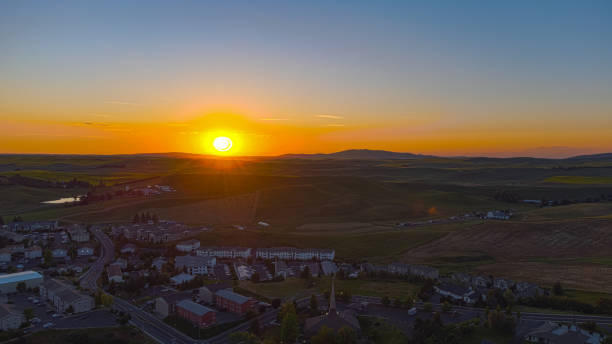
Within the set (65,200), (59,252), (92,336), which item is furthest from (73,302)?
(65,200)

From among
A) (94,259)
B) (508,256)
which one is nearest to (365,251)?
(508,256)

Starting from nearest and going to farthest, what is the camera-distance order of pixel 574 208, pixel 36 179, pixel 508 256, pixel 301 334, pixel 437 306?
pixel 301 334 < pixel 437 306 < pixel 508 256 < pixel 574 208 < pixel 36 179

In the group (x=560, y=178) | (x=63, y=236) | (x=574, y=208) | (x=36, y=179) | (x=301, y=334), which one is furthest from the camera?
→ (x=560, y=178)

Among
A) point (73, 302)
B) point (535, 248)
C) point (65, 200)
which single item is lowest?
point (73, 302)

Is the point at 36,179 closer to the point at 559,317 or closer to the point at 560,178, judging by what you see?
the point at 559,317

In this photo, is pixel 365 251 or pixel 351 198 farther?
pixel 351 198

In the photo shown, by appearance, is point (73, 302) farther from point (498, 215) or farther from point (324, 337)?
point (498, 215)
